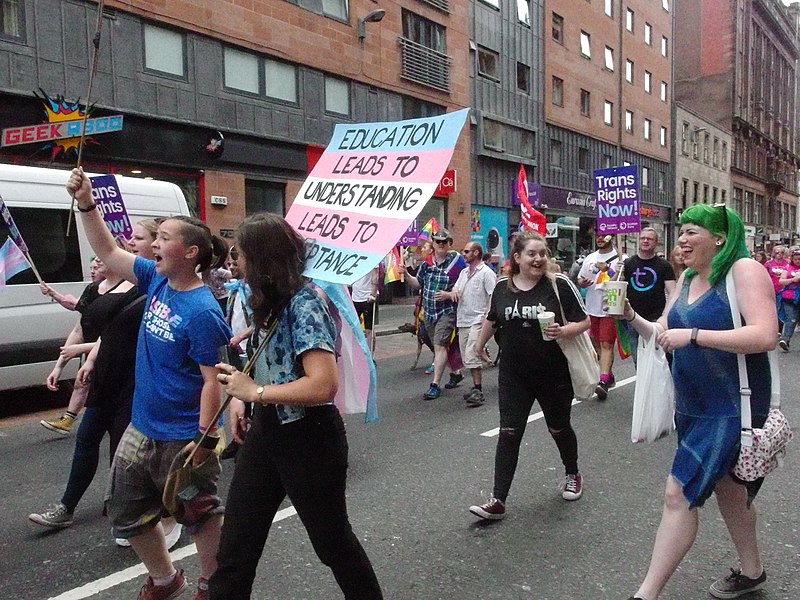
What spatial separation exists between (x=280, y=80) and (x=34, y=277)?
1114 centimetres

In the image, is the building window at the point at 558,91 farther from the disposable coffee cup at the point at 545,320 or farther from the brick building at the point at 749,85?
the disposable coffee cup at the point at 545,320

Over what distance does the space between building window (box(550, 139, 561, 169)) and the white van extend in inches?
956

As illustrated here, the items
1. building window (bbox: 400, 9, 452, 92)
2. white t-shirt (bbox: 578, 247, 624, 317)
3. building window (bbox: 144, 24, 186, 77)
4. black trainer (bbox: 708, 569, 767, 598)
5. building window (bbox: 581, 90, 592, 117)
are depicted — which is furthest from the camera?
building window (bbox: 581, 90, 592, 117)

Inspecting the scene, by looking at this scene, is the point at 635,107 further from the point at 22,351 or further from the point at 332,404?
the point at 332,404

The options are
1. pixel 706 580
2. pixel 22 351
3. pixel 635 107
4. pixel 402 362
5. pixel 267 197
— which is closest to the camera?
pixel 706 580

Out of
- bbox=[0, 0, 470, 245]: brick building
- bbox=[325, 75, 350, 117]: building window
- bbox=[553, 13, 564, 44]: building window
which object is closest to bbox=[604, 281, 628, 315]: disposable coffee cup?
bbox=[0, 0, 470, 245]: brick building

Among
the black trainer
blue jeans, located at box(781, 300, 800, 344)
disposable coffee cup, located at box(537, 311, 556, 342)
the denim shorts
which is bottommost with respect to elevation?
the black trainer

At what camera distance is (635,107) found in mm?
37062

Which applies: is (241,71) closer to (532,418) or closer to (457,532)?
(532,418)

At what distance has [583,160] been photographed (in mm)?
32094

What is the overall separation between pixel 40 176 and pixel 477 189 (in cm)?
1878

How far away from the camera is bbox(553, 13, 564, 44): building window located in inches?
1161

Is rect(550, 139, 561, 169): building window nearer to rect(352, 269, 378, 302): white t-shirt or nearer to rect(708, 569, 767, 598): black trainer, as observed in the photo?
rect(352, 269, 378, 302): white t-shirt

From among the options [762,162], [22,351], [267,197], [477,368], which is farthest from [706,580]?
[762,162]
